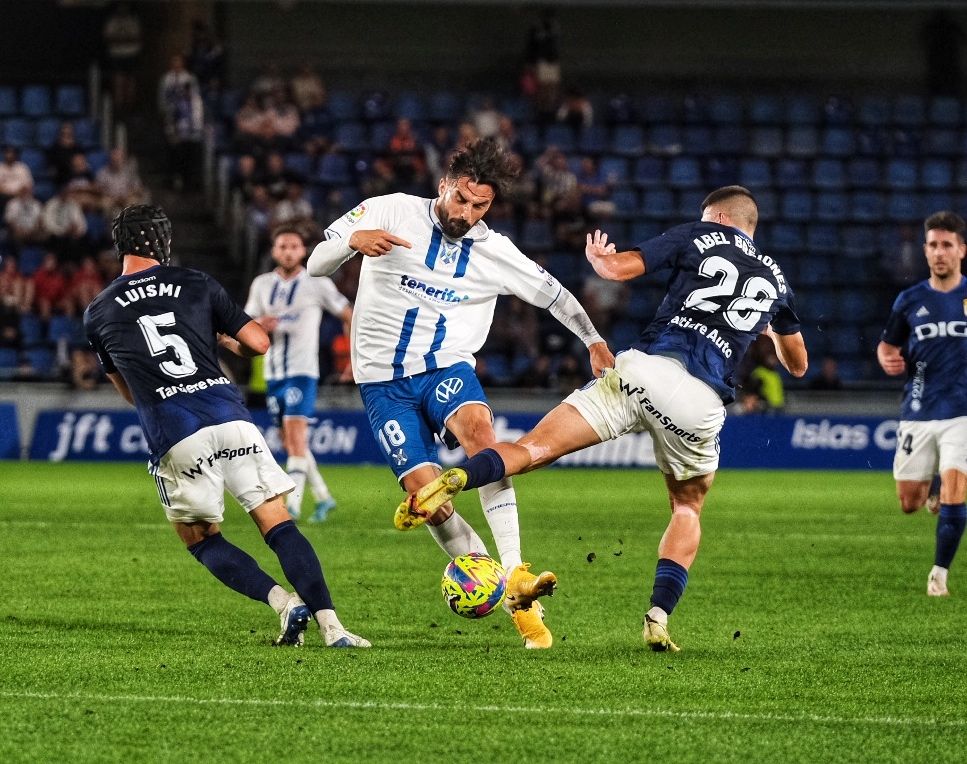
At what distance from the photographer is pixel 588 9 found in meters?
29.2

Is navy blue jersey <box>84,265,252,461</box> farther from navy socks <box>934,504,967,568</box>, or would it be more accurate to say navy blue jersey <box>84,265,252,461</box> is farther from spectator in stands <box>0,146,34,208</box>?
spectator in stands <box>0,146,34,208</box>

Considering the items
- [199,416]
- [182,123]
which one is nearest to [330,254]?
[199,416]

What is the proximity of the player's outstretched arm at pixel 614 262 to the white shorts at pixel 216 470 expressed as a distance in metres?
1.62

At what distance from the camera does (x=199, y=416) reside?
23.2 feet

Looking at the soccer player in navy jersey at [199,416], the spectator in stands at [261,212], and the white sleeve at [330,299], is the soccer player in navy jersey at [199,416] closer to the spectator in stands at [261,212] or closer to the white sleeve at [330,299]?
the white sleeve at [330,299]

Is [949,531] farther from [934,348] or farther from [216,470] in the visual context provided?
[216,470]

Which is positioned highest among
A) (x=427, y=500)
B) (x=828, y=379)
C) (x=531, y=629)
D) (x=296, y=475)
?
(x=427, y=500)

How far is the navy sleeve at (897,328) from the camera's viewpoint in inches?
397

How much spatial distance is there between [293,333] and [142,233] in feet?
20.2

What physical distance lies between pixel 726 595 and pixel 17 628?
392 centimetres

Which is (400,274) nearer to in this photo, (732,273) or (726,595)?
(732,273)

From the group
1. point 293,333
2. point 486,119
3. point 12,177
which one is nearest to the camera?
point 293,333

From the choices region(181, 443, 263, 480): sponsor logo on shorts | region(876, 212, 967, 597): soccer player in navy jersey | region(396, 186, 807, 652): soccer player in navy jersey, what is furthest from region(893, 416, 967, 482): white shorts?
region(181, 443, 263, 480): sponsor logo on shorts

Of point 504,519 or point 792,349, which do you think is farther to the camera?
point 792,349
